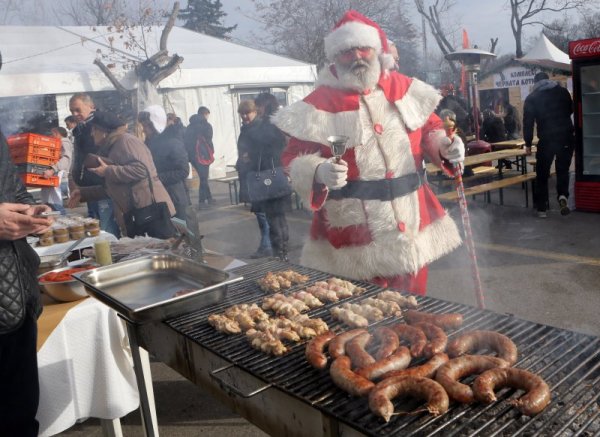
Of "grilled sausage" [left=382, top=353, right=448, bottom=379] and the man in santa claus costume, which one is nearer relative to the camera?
"grilled sausage" [left=382, top=353, right=448, bottom=379]

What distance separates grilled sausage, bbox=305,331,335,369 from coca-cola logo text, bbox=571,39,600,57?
287 inches

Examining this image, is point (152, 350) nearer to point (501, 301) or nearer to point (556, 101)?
point (501, 301)

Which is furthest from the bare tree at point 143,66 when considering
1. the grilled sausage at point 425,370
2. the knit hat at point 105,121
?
the grilled sausage at point 425,370

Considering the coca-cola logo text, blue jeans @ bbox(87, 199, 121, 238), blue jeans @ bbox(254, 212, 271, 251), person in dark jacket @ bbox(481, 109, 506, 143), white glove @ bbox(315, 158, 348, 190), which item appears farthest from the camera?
person in dark jacket @ bbox(481, 109, 506, 143)

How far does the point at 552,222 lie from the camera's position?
7684 mm

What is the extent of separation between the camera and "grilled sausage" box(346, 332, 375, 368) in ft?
5.79

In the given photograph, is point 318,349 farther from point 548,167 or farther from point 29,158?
point 548,167

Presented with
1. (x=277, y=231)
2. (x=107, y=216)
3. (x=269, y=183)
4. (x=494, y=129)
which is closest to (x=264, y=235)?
(x=277, y=231)

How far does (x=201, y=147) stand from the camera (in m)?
11.9

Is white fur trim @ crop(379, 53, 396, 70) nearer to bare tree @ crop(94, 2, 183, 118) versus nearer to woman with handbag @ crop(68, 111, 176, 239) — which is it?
woman with handbag @ crop(68, 111, 176, 239)

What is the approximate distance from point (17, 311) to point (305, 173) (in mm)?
1575

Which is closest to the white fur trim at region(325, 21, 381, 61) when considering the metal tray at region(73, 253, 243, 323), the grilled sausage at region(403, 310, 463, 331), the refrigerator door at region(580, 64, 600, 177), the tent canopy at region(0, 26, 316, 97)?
the metal tray at region(73, 253, 243, 323)

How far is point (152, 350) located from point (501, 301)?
3.56 meters

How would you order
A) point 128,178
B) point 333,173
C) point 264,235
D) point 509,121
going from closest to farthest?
point 333,173
point 128,178
point 264,235
point 509,121
